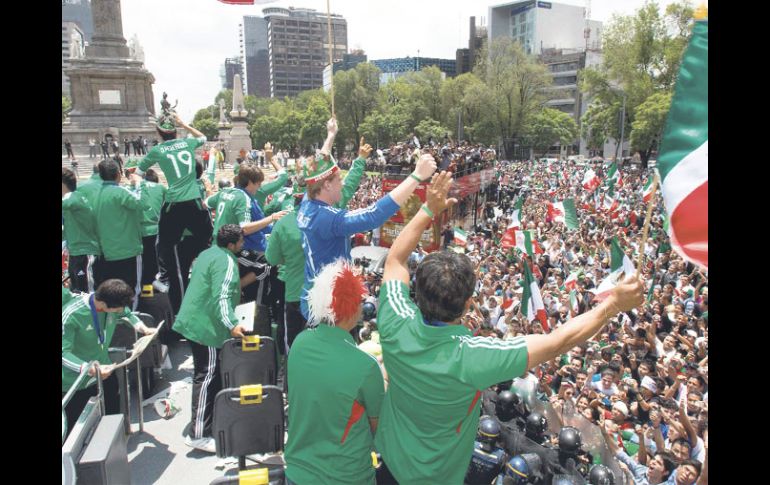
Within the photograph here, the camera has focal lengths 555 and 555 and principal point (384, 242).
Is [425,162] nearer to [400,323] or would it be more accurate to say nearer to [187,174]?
[400,323]

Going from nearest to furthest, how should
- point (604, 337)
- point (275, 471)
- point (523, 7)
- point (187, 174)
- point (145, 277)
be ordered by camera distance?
point (275, 471) → point (187, 174) → point (145, 277) → point (604, 337) → point (523, 7)

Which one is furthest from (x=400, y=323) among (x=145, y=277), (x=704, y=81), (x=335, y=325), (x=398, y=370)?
(x=145, y=277)

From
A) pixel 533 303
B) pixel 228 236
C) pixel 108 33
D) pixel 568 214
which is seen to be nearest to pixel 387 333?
pixel 228 236

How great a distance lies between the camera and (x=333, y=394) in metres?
2.36

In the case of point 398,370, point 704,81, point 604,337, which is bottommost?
point 604,337

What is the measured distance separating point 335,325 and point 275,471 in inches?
36.8

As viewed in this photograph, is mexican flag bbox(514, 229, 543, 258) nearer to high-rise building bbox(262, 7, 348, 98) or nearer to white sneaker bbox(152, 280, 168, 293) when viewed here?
white sneaker bbox(152, 280, 168, 293)

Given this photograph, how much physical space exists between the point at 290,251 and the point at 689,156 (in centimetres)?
309

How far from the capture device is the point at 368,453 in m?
2.53

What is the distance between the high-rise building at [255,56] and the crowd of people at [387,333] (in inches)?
7662

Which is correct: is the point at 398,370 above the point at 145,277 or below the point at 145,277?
above

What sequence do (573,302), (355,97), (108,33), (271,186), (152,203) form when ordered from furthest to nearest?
(355,97) < (108,33) < (573,302) < (271,186) < (152,203)

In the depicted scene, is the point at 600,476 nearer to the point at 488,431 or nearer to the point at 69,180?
the point at 488,431

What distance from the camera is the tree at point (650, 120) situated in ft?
116
